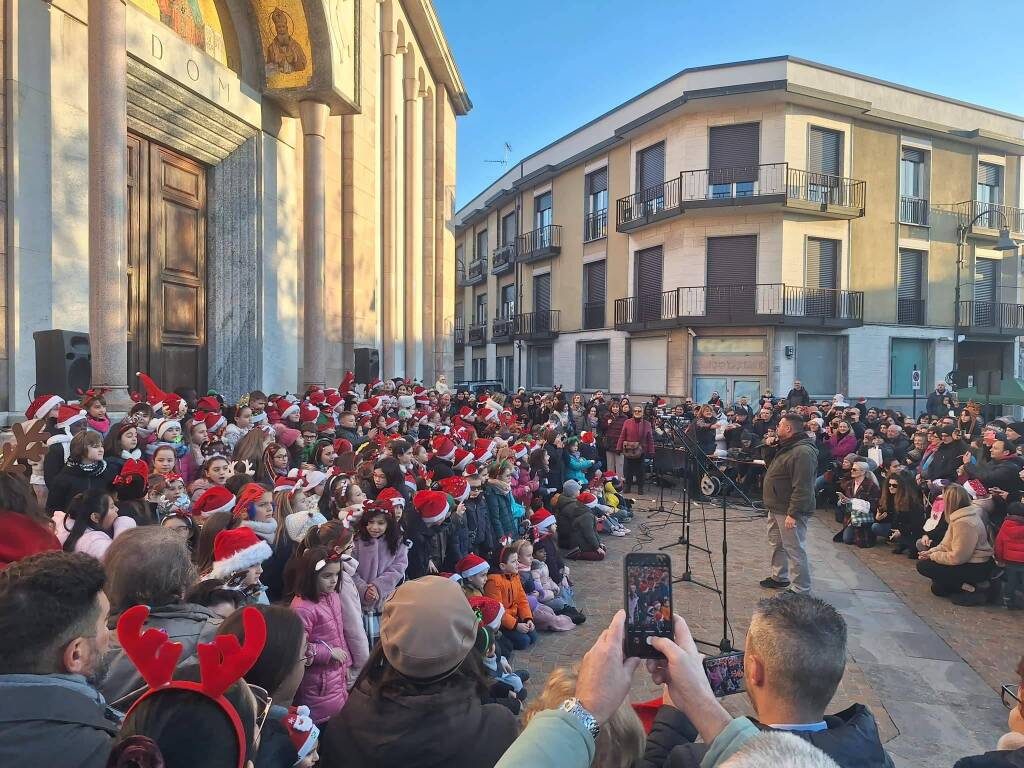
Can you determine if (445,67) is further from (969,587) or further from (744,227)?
(969,587)

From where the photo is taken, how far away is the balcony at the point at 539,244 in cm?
3083

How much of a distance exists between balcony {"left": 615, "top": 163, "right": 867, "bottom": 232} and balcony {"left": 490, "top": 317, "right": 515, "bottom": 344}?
39.6ft

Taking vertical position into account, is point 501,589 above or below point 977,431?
below

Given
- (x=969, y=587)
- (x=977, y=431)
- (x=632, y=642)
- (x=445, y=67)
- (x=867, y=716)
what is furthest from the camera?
(x=445, y=67)

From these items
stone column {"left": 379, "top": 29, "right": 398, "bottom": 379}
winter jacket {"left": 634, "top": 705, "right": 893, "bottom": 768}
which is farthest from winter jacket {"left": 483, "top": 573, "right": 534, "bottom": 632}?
stone column {"left": 379, "top": 29, "right": 398, "bottom": 379}

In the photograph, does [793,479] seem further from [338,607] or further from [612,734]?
[612,734]

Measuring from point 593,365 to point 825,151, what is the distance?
12.5 meters

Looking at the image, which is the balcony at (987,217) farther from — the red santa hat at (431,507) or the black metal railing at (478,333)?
the red santa hat at (431,507)

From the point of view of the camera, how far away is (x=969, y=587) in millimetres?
6727

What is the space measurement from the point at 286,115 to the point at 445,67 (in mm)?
12344

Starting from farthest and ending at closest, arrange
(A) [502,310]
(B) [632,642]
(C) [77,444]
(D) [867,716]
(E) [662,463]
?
(A) [502,310] < (E) [662,463] < (C) [77,444] < (D) [867,716] < (B) [632,642]

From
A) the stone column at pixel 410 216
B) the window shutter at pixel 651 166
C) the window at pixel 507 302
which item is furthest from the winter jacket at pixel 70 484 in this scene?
the window at pixel 507 302

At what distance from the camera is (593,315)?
28.8 meters

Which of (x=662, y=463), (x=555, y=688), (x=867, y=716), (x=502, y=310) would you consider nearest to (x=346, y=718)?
(x=555, y=688)
